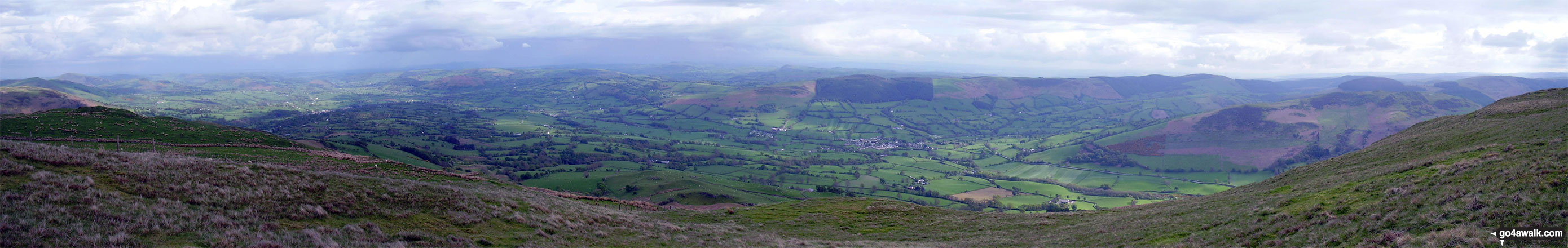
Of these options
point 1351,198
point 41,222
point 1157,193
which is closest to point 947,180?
point 1157,193

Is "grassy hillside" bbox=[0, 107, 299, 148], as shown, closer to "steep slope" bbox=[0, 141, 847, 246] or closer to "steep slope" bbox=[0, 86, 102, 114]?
"steep slope" bbox=[0, 141, 847, 246]

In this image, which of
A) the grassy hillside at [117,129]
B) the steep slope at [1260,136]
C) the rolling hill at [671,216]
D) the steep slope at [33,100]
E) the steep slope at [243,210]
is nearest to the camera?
the steep slope at [243,210]

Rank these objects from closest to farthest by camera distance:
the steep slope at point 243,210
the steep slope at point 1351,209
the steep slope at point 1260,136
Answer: the steep slope at point 243,210, the steep slope at point 1351,209, the steep slope at point 1260,136

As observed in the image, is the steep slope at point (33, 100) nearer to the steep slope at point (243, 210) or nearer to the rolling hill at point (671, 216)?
the steep slope at point (243, 210)

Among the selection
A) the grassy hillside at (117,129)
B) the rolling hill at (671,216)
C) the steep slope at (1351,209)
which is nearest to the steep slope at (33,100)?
the grassy hillside at (117,129)

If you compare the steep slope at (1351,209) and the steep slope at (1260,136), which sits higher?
the steep slope at (1351,209)

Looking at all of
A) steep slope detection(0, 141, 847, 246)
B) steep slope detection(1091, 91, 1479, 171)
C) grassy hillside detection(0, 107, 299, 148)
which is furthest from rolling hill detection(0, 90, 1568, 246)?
steep slope detection(1091, 91, 1479, 171)

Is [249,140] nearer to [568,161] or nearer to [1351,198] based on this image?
[568,161]
